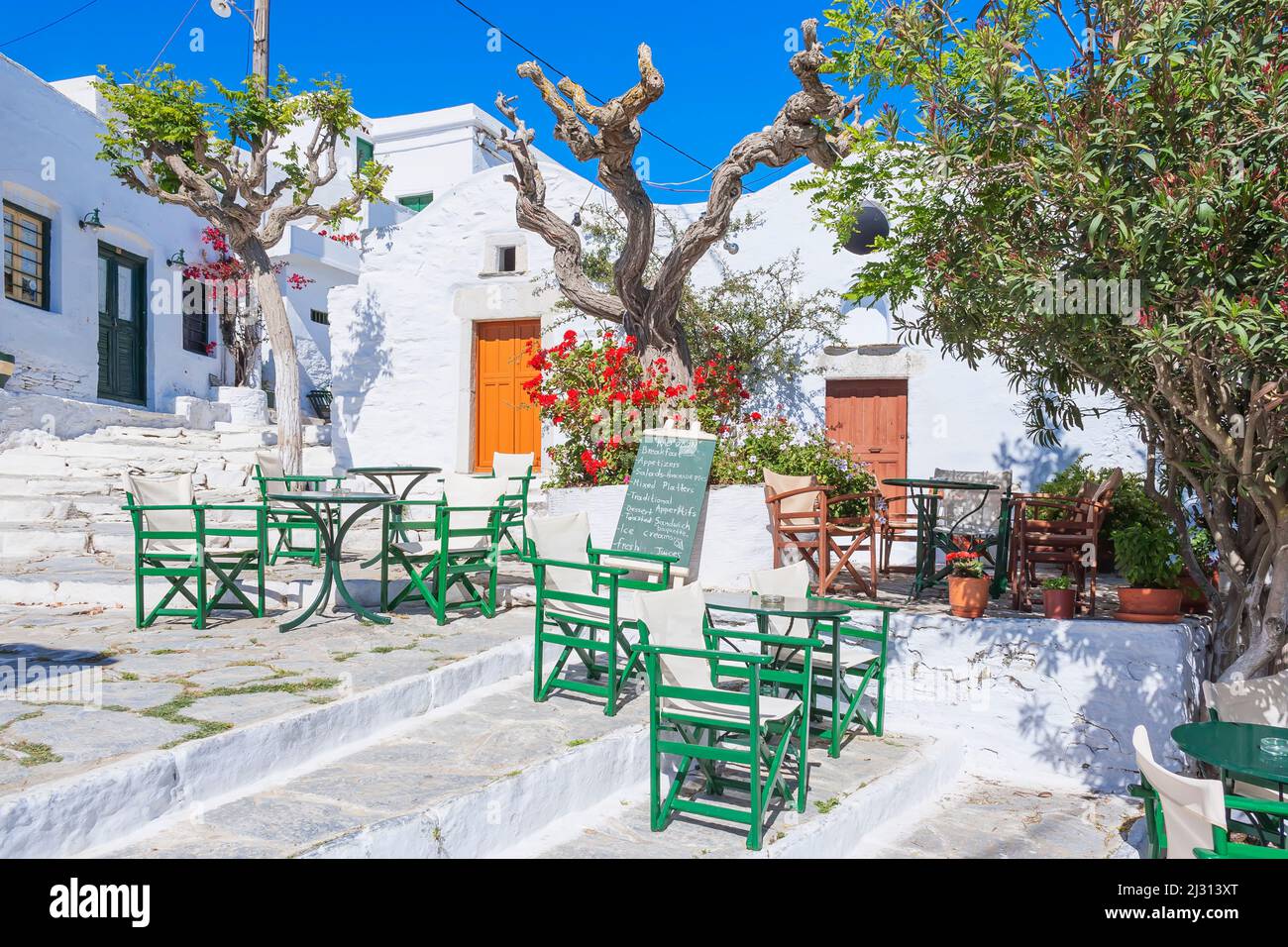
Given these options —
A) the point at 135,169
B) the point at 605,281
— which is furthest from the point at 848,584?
the point at 135,169

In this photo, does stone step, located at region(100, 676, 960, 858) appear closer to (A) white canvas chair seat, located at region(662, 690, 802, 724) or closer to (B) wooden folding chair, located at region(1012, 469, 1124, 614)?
(A) white canvas chair seat, located at region(662, 690, 802, 724)

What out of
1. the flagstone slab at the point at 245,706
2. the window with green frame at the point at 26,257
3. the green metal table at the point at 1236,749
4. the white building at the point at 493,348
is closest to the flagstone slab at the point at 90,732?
the flagstone slab at the point at 245,706

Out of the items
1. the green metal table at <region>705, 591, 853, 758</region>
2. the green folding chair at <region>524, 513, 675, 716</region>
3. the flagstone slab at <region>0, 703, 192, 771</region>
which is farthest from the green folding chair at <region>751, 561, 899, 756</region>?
the flagstone slab at <region>0, 703, 192, 771</region>

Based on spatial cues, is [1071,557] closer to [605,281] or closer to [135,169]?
[605,281]

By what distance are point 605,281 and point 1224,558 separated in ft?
23.6

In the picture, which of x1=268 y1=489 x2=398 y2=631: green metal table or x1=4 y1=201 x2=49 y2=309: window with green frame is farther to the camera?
x1=4 y1=201 x2=49 y2=309: window with green frame

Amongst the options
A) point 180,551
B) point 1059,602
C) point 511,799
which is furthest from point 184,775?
point 1059,602

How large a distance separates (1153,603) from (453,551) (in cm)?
420

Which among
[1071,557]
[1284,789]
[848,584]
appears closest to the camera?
[1284,789]

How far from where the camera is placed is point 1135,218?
3.82 m

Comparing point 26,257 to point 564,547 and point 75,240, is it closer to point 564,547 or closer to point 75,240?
point 75,240

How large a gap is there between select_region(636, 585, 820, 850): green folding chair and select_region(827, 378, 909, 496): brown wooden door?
578 centimetres

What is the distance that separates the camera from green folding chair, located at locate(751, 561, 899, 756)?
4.94 m

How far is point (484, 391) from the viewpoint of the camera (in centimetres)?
1173
